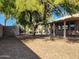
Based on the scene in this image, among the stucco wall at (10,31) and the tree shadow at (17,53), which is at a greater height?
the stucco wall at (10,31)

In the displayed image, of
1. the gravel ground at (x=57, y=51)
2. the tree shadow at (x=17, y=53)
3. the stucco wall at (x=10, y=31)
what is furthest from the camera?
the stucco wall at (x=10, y=31)

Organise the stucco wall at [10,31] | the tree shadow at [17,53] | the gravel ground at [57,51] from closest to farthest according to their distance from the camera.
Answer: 1. the tree shadow at [17,53]
2. the gravel ground at [57,51]
3. the stucco wall at [10,31]

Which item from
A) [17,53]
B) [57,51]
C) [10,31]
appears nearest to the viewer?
[17,53]

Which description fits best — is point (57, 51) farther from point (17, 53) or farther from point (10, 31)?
point (10, 31)

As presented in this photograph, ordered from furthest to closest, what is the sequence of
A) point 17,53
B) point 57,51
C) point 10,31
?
1. point 10,31
2. point 57,51
3. point 17,53

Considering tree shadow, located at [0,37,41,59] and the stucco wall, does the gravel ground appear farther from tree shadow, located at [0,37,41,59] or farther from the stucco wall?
the stucco wall

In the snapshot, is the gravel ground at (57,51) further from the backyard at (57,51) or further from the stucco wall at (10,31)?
the stucco wall at (10,31)

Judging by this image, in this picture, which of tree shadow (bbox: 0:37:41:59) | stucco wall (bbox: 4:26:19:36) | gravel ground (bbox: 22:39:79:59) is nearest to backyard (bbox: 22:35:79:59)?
gravel ground (bbox: 22:39:79:59)

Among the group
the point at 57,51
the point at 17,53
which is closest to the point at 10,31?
the point at 57,51

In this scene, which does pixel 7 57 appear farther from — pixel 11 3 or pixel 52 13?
pixel 11 3

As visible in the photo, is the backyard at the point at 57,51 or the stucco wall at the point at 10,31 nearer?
the backyard at the point at 57,51

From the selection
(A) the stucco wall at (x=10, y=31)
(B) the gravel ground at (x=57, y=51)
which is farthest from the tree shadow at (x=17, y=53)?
(A) the stucco wall at (x=10, y=31)

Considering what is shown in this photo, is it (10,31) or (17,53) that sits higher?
(10,31)

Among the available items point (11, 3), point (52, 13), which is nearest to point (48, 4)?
point (52, 13)
